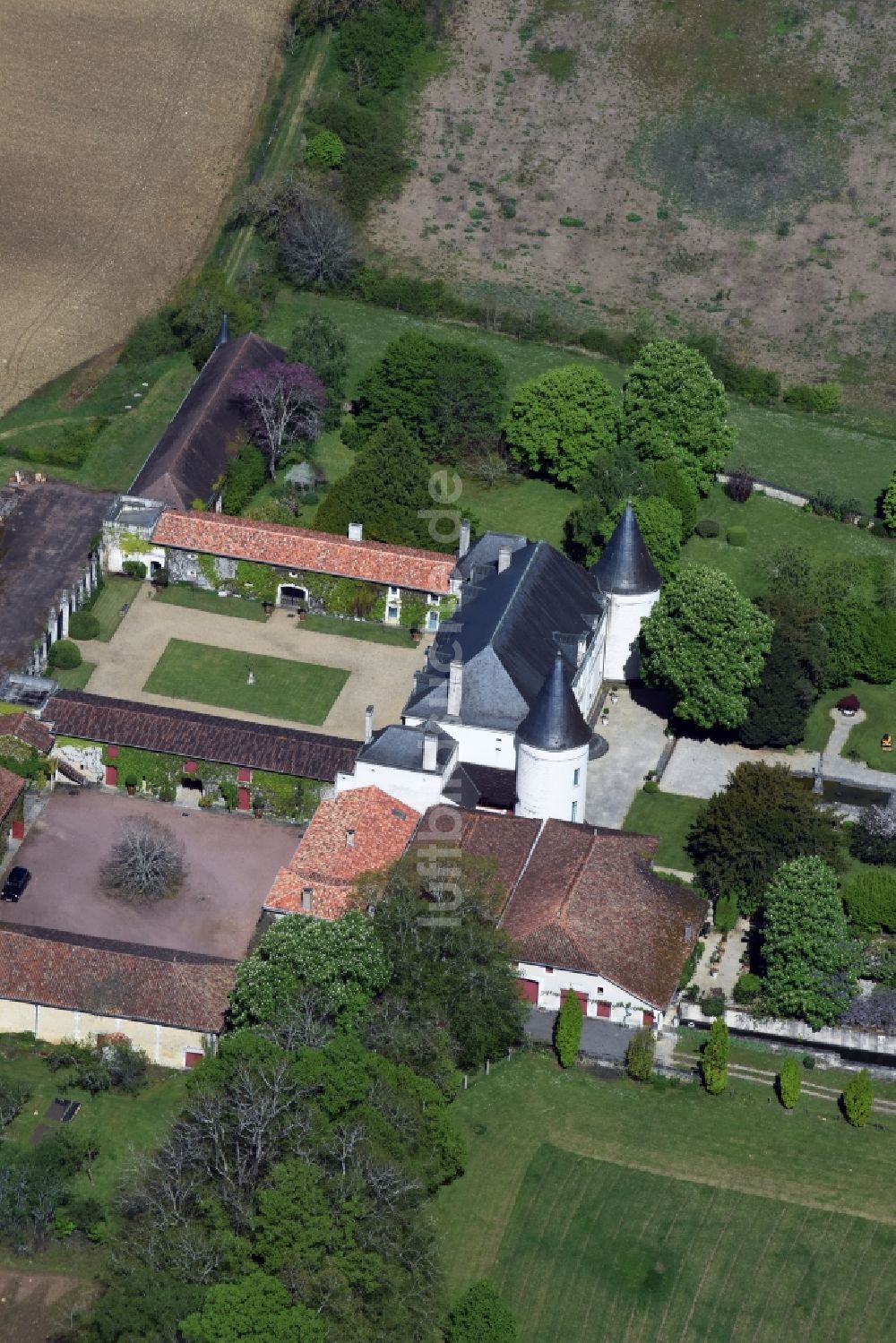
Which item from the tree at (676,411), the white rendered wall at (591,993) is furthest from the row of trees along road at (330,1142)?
the tree at (676,411)

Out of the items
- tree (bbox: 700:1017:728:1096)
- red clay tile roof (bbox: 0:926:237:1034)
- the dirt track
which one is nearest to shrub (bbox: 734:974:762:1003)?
tree (bbox: 700:1017:728:1096)

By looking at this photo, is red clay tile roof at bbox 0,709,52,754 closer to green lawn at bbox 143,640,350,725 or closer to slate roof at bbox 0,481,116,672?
slate roof at bbox 0,481,116,672

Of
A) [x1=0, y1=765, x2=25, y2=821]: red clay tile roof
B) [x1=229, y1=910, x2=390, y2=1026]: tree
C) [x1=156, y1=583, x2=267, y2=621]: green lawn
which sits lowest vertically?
[x1=156, y1=583, x2=267, y2=621]: green lawn

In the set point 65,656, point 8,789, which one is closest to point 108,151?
point 65,656

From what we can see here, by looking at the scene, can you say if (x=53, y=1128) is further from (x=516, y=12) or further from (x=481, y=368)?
(x=516, y=12)

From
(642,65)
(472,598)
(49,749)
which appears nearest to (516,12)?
(642,65)
